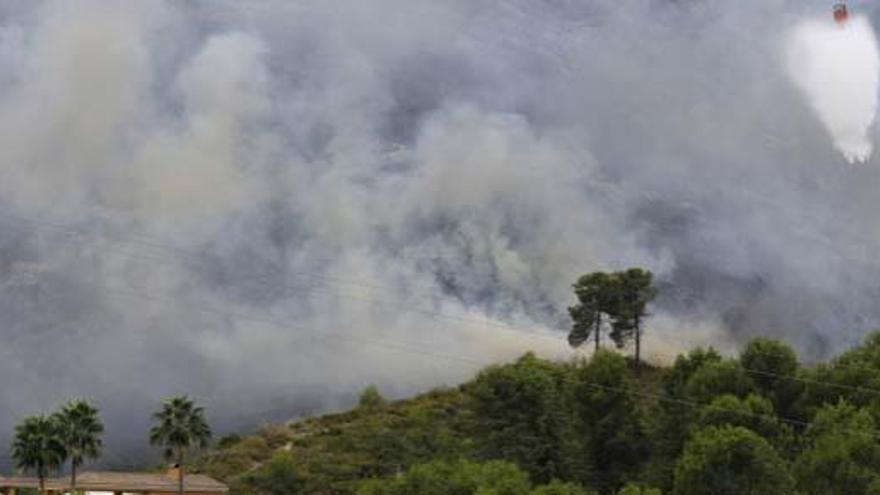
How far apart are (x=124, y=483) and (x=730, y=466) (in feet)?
263

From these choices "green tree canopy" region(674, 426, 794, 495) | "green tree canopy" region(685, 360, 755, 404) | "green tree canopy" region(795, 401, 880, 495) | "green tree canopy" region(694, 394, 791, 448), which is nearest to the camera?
"green tree canopy" region(674, 426, 794, 495)

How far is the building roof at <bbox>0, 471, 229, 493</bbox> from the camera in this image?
155 meters

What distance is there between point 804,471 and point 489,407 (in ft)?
133

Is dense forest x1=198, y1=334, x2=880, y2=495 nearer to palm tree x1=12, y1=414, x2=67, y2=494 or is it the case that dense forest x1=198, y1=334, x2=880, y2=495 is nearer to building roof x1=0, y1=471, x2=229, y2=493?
building roof x1=0, y1=471, x2=229, y2=493

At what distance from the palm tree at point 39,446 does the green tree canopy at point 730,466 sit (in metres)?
63.2

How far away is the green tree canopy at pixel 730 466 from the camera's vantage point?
11225cm

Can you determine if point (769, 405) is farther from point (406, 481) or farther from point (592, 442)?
point (406, 481)

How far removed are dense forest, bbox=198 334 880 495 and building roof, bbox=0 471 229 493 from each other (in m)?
5.01

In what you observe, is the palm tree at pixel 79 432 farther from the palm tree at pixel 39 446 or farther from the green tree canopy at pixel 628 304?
the green tree canopy at pixel 628 304

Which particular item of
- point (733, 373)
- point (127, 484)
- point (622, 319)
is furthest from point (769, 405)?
point (127, 484)

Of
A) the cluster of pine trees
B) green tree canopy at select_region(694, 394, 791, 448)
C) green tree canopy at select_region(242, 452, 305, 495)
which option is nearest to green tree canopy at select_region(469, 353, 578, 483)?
the cluster of pine trees

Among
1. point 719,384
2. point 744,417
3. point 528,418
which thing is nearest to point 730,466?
point 744,417

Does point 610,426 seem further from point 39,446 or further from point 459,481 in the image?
point 39,446

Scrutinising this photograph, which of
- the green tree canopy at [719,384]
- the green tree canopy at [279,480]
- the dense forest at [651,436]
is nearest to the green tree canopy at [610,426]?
the dense forest at [651,436]
